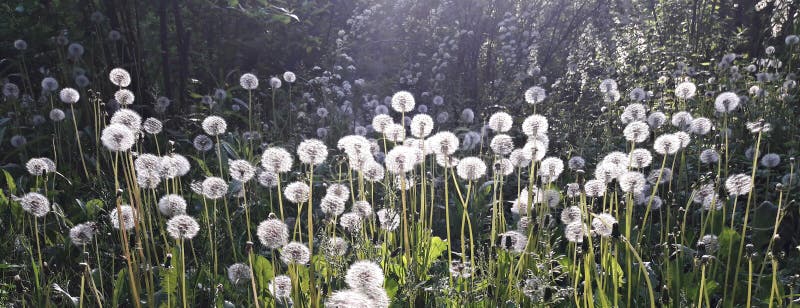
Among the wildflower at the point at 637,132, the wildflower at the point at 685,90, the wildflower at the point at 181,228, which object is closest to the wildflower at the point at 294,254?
the wildflower at the point at 181,228

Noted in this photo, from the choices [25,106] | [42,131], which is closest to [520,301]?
[42,131]

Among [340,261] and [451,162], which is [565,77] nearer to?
[451,162]

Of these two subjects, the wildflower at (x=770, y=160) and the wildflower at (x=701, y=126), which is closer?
the wildflower at (x=701, y=126)

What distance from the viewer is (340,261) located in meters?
2.00

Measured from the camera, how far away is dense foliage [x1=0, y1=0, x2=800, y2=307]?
1.95 m

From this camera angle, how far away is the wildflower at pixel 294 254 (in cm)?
158

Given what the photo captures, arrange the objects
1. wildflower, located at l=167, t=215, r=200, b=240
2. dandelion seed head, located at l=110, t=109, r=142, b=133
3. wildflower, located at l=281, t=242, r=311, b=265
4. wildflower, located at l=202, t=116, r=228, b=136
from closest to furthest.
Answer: wildflower, located at l=281, t=242, r=311, b=265 → wildflower, located at l=167, t=215, r=200, b=240 → dandelion seed head, located at l=110, t=109, r=142, b=133 → wildflower, located at l=202, t=116, r=228, b=136

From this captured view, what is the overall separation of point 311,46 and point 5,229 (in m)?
3.69

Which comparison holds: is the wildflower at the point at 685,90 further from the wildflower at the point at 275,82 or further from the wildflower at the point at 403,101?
the wildflower at the point at 275,82

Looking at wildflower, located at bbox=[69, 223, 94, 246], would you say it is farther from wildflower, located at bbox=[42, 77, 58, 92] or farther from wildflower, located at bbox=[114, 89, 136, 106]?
wildflower, located at bbox=[42, 77, 58, 92]

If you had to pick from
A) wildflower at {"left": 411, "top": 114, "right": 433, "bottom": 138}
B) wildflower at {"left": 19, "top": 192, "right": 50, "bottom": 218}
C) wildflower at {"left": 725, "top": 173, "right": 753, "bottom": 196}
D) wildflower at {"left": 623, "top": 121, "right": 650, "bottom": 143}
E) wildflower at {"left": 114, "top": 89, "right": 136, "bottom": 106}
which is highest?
wildflower at {"left": 114, "top": 89, "right": 136, "bottom": 106}

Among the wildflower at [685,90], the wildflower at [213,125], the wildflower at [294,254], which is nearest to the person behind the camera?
the wildflower at [294,254]

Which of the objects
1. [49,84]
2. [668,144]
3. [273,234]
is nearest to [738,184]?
[668,144]

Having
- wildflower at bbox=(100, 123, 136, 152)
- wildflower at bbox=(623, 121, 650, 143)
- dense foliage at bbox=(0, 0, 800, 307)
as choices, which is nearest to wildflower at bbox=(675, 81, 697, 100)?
dense foliage at bbox=(0, 0, 800, 307)
